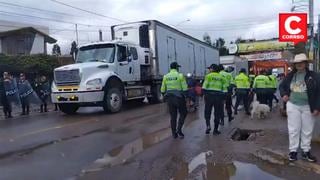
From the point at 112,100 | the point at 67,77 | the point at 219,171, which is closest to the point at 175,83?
the point at 219,171

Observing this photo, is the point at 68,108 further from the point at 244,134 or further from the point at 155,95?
the point at 244,134

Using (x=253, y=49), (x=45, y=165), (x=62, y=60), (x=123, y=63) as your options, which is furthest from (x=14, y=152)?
(x=253, y=49)

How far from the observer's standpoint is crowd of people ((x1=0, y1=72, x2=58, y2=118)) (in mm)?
19375

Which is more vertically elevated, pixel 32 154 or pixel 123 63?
pixel 123 63

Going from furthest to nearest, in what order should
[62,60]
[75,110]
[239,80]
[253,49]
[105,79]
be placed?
[253,49]
[62,60]
[75,110]
[105,79]
[239,80]

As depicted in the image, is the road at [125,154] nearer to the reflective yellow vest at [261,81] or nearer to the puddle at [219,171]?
the puddle at [219,171]

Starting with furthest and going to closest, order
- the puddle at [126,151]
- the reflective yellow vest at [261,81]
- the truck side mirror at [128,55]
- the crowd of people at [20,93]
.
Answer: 1. the truck side mirror at [128,55]
2. the crowd of people at [20,93]
3. the reflective yellow vest at [261,81]
4. the puddle at [126,151]

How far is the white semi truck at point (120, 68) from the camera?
735 inches

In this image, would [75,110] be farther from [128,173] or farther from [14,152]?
[128,173]

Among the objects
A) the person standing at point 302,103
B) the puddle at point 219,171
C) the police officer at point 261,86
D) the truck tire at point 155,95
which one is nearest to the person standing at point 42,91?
the truck tire at point 155,95

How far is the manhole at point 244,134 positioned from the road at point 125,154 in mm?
211

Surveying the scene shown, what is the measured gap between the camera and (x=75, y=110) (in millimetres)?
20438

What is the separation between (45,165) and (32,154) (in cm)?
135

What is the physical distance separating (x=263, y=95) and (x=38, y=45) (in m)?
35.9
